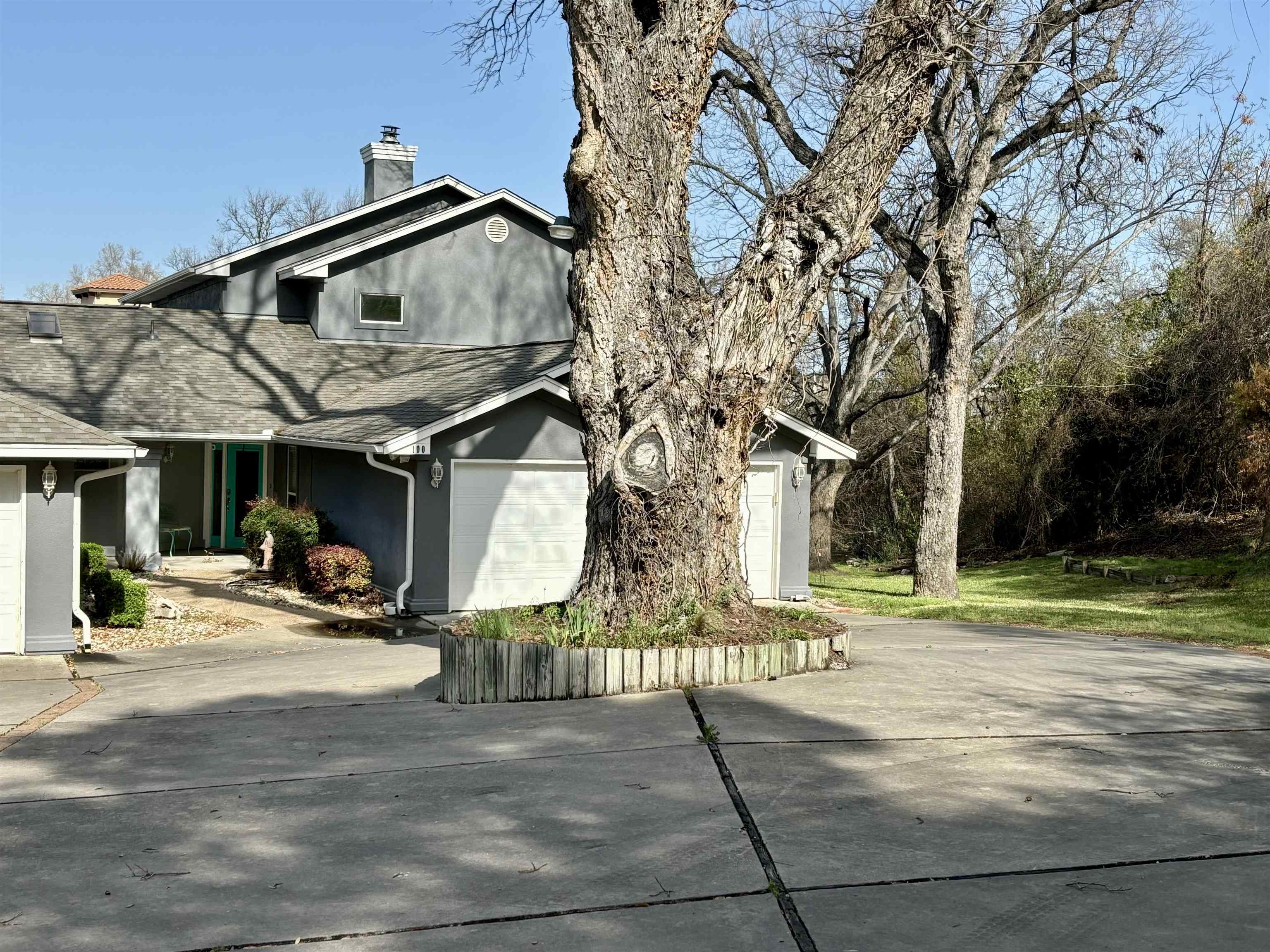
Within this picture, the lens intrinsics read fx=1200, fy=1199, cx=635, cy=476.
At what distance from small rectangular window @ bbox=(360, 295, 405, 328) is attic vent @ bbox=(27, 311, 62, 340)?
572 centimetres

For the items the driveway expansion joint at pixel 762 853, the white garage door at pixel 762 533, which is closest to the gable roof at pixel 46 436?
the driveway expansion joint at pixel 762 853

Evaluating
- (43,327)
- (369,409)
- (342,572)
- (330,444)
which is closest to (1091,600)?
(342,572)

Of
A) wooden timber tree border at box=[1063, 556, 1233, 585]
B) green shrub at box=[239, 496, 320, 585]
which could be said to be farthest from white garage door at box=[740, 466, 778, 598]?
wooden timber tree border at box=[1063, 556, 1233, 585]

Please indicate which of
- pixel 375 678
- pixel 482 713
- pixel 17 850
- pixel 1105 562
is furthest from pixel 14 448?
pixel 1105 562

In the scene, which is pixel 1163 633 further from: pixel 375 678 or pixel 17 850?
pixel 17 850

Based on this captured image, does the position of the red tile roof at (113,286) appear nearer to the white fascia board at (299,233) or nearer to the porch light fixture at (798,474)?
the white fascia board at (299,233)

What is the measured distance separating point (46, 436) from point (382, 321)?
11873 millimetres

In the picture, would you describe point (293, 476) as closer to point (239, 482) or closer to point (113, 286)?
point (239, 482)

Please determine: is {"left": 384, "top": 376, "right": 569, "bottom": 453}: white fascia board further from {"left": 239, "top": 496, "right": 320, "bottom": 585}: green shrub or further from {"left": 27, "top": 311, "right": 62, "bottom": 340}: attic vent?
{"left": 27, "top": 311, "right": 62, "bottom": 340}: attic vent

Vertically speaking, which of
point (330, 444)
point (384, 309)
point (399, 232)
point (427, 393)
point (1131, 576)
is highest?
point (399, 232)

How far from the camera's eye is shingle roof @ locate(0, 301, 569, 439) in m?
20.5

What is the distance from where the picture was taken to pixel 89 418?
2002 centimetres

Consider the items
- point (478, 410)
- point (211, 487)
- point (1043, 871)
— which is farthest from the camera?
point (211, 487)

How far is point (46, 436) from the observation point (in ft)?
43.7
